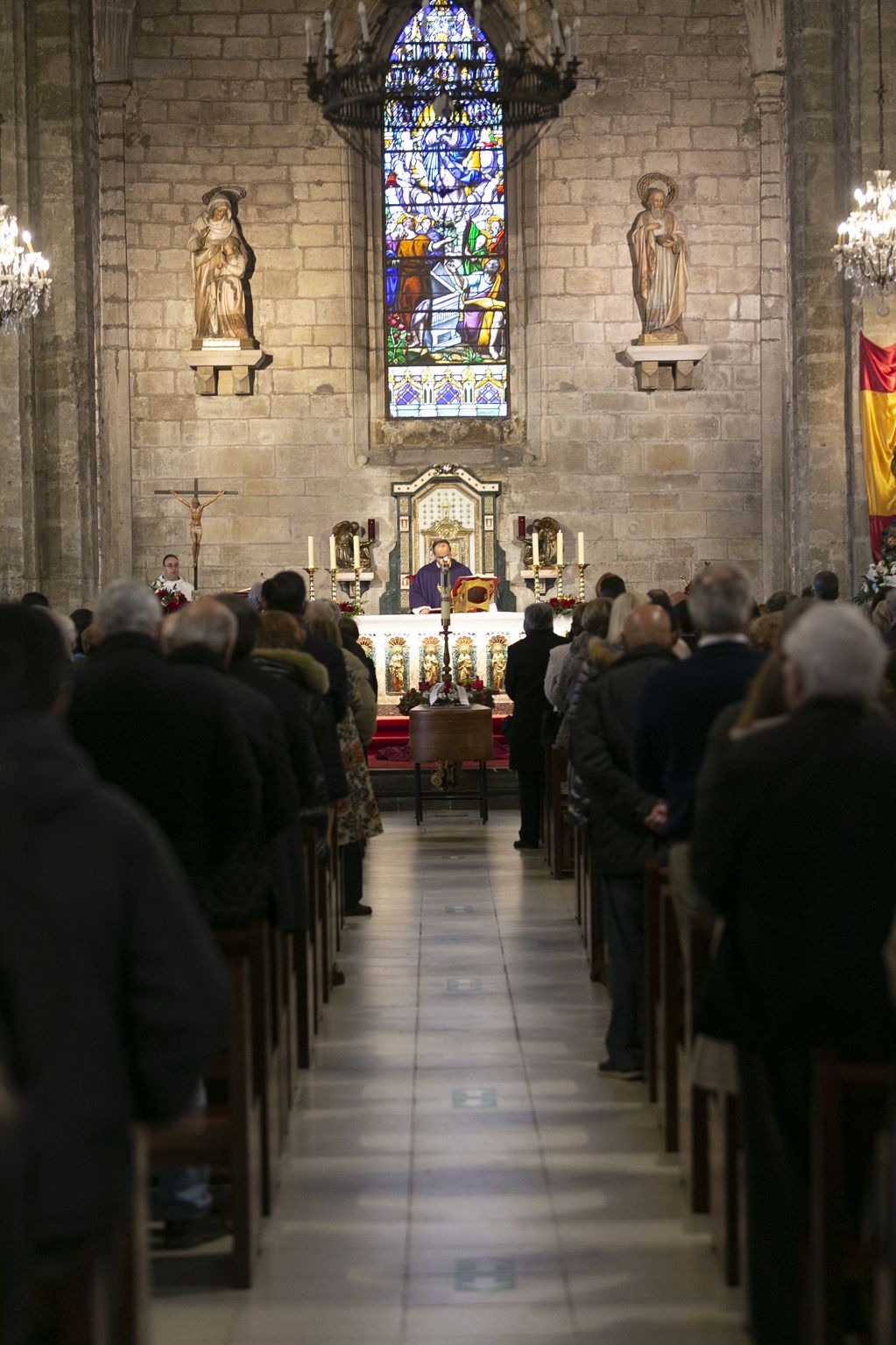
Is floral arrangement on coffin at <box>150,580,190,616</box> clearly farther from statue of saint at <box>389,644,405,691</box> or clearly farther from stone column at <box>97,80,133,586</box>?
stone column at <box>97,80,133,586</box>

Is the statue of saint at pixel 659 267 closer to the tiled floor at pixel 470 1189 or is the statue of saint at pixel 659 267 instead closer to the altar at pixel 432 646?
the altar at pixel 432 646

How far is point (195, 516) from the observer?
57.9 feet

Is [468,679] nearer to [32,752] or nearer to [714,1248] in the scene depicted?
[714,1248]

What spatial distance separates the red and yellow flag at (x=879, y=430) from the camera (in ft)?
44.3

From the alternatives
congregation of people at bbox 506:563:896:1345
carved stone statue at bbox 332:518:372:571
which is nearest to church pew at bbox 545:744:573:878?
congregation of people at bbox 506:563:896:1345

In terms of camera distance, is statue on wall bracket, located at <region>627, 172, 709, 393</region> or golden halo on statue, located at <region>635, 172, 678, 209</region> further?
golden halo on statue, located at <region>635, 172, 678, 209</region>

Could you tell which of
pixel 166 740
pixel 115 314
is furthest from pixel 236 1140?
pixel 115 314

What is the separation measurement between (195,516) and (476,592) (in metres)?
3.56

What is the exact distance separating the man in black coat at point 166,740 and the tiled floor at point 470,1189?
1.09 metres

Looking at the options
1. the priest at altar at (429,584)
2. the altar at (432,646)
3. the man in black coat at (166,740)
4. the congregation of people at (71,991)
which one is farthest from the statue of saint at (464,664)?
the congregation of people at (71,991)

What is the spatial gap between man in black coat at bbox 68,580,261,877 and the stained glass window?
15.1m

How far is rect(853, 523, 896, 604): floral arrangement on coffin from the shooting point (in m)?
12.7

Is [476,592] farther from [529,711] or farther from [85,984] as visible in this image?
[85,984]

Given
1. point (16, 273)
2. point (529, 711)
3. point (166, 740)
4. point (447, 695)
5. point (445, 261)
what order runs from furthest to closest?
point (445, 261) → point (447, 695) → point (16, 273) → point (529, 711) → point (166, 740)
